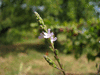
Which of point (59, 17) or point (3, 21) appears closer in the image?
point (3, 21)

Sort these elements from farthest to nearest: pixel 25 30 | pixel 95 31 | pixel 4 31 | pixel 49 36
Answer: pixel 4 31
pixel 25 30
pixel 95 31
pixel 49 36

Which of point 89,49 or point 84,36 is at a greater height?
point 84,36

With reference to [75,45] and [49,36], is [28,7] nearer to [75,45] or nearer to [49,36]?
[75,45]

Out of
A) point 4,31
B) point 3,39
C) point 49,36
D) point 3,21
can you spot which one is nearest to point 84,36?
point 49,36

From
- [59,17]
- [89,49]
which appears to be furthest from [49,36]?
[59,17]

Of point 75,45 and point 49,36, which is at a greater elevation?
point 49,36

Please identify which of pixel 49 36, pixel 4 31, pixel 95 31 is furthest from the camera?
pixel 4 31

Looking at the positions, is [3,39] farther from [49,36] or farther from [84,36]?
[49,36]

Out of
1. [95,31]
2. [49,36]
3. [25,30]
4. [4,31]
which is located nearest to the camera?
[49,36]

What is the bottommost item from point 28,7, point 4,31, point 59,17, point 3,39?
point 3,39
